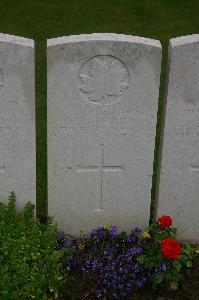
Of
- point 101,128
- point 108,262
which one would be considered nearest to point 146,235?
point 108,262

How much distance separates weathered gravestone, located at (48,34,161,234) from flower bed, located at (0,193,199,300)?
9.5 inches

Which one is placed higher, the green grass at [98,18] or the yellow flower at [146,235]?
the green grass at [98,18]

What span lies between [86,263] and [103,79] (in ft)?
4.86

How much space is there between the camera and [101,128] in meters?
4.43

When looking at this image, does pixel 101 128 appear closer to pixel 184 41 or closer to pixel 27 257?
pixel 184 41

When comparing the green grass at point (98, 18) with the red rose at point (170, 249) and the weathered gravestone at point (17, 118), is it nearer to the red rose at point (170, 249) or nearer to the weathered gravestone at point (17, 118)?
the weathered gravestone at point (17, 118)

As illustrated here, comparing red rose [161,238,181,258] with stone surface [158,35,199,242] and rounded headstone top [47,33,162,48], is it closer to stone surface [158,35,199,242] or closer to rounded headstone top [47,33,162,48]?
stone surface [158,35,199,242]

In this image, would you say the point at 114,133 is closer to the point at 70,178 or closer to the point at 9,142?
the point at 70,178

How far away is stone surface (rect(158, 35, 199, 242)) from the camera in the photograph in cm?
420

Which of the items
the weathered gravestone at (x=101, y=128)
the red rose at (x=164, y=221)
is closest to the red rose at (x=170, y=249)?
the red rose at (x=164, y=221)

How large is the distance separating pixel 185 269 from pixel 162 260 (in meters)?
0.31

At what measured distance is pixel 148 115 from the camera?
439 cm

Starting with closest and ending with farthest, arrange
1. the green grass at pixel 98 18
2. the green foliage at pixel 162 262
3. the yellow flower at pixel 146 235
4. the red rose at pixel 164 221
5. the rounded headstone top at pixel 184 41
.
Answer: the rounded headstone top at pixel 184 41 < the green foliage at pixel 162 262 < the red rose at pixel 164 221 < the yellow flower at pixel 146 235 < the green grass at pixel 98 18

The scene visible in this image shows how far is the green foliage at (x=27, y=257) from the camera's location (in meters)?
4.03
